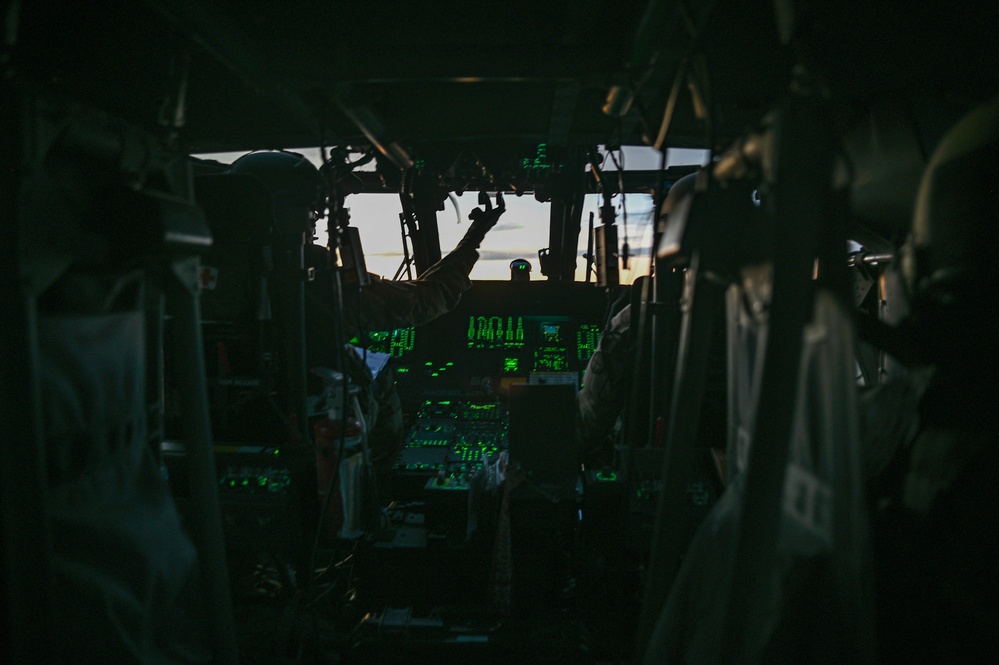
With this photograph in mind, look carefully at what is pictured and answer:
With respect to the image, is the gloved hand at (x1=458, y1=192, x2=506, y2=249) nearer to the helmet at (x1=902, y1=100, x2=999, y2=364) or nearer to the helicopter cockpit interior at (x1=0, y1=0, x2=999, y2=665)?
the helicopter cockpit interior at (x1=0, y1=0, x2=999, y2=665)

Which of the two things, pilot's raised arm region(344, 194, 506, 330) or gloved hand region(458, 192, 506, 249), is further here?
gloved hand region(458, 192, 506, 249)

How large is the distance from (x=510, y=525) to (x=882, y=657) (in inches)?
58.4

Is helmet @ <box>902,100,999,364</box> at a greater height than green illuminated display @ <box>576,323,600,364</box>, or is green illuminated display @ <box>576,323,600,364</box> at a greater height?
helmet @ <box>902,100,999,364</box>

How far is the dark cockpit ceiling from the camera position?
1191 mm

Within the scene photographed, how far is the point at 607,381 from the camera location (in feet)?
9.83

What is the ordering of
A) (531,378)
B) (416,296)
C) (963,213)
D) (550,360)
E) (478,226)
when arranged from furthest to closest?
(550,360) → (478,226) → (416,296) → (531,378) → (963,213)

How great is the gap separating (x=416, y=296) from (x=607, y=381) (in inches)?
51.4

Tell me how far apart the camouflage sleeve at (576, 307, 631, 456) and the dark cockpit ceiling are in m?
1.20

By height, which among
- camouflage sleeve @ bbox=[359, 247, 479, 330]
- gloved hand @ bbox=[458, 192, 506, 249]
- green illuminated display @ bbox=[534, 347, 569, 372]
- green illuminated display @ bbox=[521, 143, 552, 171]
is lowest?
green illuminated display @ bbox=[534, 347, 569, 372]

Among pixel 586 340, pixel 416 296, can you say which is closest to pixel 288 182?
pixel 416 296

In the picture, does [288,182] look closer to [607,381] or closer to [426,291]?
[426,291]

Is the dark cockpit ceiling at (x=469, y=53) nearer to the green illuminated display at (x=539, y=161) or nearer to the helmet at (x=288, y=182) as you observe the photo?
the helmet at (x=288, y=182)

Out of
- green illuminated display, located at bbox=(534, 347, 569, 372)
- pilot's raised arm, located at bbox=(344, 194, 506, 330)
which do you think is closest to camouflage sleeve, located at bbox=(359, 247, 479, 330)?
pilot's raised arm, located at bbox=(344, 194, 506, 330)

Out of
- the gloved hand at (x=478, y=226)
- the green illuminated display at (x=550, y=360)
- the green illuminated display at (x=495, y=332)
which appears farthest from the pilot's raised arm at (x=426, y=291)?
the green illuminated display at (x=550, y=360)
